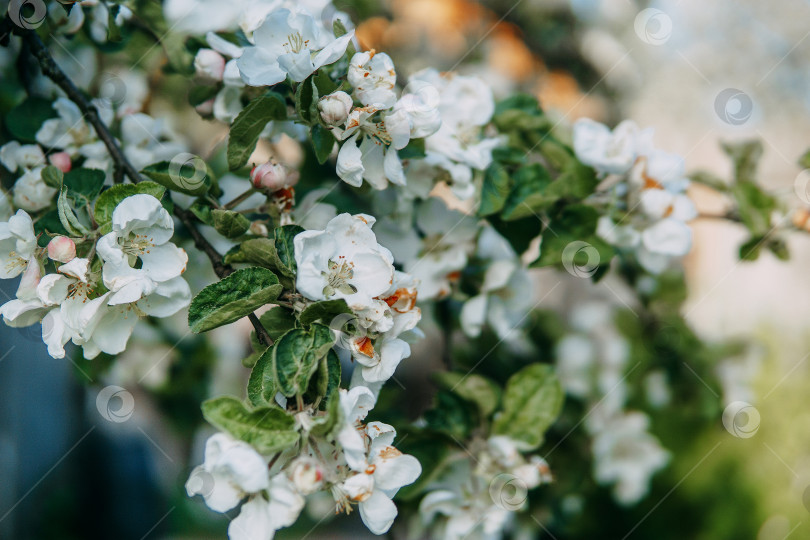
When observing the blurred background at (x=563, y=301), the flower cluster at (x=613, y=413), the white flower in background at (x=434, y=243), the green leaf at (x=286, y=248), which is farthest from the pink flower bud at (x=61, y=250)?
the flower cluster at (x=613, y=413)

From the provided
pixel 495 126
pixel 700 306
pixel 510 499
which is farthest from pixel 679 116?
pixel 510 499

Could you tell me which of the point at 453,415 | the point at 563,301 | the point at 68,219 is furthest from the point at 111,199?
the point at 563,301

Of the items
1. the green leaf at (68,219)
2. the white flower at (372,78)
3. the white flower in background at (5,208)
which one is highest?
the white flower at (372,78)

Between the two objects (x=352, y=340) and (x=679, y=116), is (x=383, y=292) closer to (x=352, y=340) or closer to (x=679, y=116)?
(x=352, y=340)

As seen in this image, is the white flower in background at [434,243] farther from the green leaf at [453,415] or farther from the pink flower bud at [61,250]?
the pink flower bud at [61,250]

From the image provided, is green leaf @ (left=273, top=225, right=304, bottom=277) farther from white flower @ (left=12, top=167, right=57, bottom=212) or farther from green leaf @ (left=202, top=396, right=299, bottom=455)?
white flower @ (left=12, top=167, right=57, bottom=212)

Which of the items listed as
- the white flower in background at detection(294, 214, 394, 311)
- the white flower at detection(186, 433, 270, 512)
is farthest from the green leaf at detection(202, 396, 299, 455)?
the white flower in background at detection(294, 214, 394, 311)
